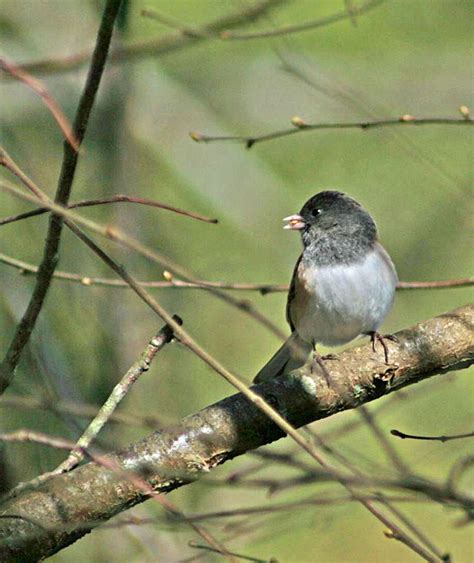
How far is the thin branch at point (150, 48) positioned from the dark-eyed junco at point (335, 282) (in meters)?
0.78

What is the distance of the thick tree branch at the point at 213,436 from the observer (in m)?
1.85

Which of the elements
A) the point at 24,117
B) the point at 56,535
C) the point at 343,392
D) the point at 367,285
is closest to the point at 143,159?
the point at 24,117

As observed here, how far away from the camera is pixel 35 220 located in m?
3.89

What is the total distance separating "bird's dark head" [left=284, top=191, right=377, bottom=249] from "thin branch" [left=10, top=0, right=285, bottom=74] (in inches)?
30.1

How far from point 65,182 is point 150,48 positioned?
186 centimetres

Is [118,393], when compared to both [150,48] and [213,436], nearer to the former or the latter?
[213,436]

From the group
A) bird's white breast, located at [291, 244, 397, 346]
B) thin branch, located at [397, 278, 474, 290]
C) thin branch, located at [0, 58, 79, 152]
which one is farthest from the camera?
bird's white breast, located at [291, 244, 397, 346]

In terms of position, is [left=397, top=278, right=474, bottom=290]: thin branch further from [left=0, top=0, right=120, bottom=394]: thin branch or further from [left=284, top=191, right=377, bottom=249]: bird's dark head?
[left=0, top=0, right=120, bottom=394]: thin branch

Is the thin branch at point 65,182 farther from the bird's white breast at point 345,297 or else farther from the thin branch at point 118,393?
the bird's white breast at point 345,297

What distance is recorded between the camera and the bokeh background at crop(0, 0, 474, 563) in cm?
331

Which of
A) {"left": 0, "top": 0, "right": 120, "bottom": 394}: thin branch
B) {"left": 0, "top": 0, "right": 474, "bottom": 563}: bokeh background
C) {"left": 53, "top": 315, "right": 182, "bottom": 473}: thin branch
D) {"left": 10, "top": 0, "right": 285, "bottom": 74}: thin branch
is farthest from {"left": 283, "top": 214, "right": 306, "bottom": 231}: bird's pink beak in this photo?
{"left": 0, "top": 0, "right": 120, "bottom": 394}: thin branch

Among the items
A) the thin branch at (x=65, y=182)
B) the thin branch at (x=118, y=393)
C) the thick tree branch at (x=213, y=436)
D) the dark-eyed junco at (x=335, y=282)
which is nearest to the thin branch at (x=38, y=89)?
the thin branch at (x=65, y=182)

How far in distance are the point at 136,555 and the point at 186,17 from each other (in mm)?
4365

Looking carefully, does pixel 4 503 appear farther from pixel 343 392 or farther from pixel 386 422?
pixel 386 422
